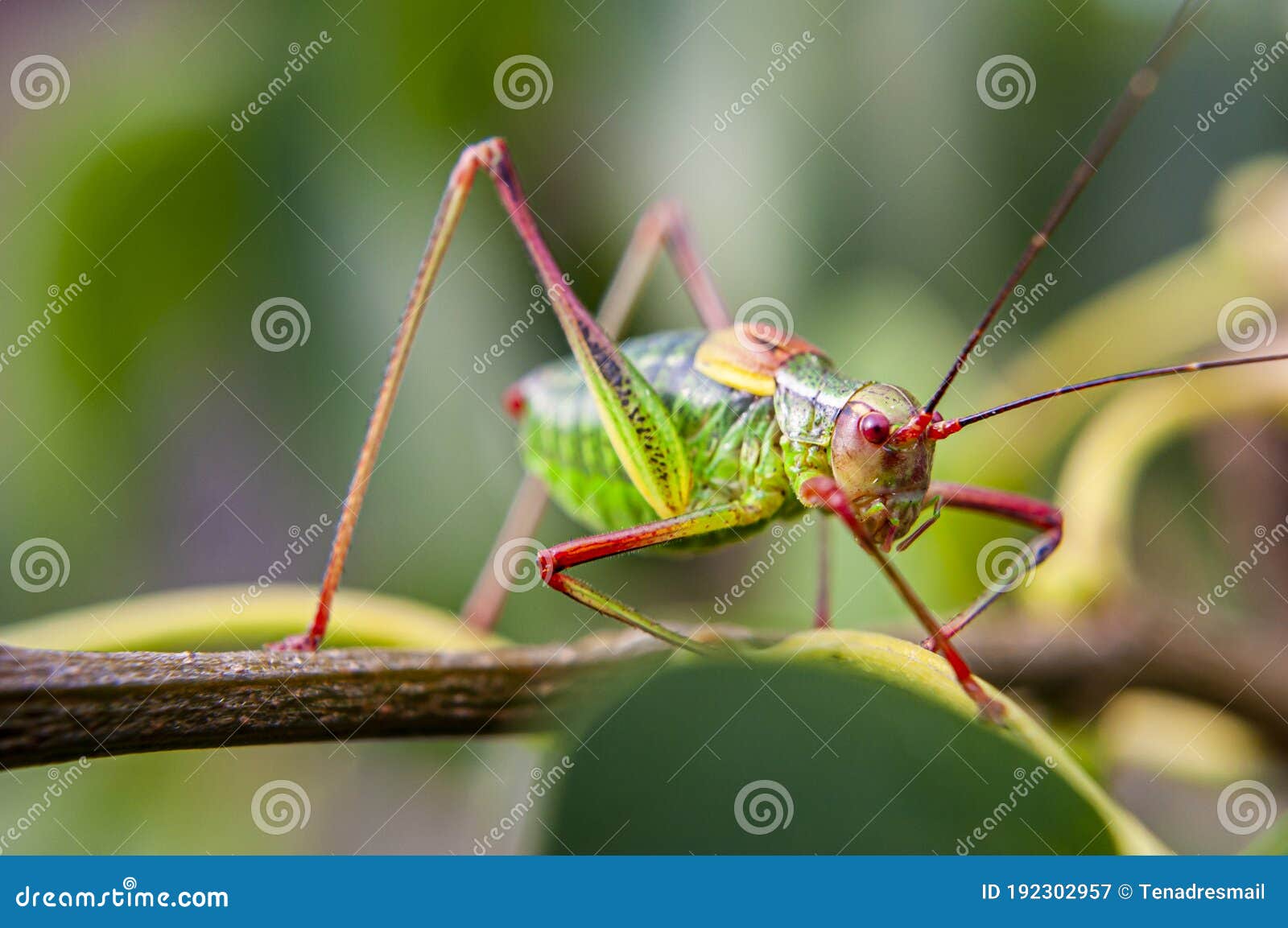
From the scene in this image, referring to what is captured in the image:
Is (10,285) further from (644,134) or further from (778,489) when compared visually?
(778,489)

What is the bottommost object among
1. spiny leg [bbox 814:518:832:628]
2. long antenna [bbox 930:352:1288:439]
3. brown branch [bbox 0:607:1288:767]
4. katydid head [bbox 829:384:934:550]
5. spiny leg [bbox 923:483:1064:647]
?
brown branch [bbox 0:607:1288:767]

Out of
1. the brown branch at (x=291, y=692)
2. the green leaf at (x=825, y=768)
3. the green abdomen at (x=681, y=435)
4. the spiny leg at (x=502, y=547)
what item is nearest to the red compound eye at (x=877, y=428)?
the green abdomen at (x=681, y=435)

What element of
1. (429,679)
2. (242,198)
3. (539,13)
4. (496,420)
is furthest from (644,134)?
(429,679)

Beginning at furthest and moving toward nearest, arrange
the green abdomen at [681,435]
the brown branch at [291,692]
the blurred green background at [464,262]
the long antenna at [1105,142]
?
the green abdomen at [681,435] → the blurred green background at [464,262] → the long antenna at [1105,142] → the brown branch at [291,692]

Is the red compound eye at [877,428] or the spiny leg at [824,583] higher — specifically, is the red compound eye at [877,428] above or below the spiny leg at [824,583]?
above

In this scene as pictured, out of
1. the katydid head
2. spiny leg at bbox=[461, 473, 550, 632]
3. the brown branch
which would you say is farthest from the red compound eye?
spiny leg at bbox=[461, 473, 550, 632]

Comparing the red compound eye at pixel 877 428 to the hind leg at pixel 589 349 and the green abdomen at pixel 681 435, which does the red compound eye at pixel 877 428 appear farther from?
the hind leg at pixel 589 349

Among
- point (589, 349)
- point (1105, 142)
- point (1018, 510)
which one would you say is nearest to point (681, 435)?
point (589, 349)

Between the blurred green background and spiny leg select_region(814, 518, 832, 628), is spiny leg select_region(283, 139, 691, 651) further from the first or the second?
spiny leg select_region(814, 518, 832, 628)
